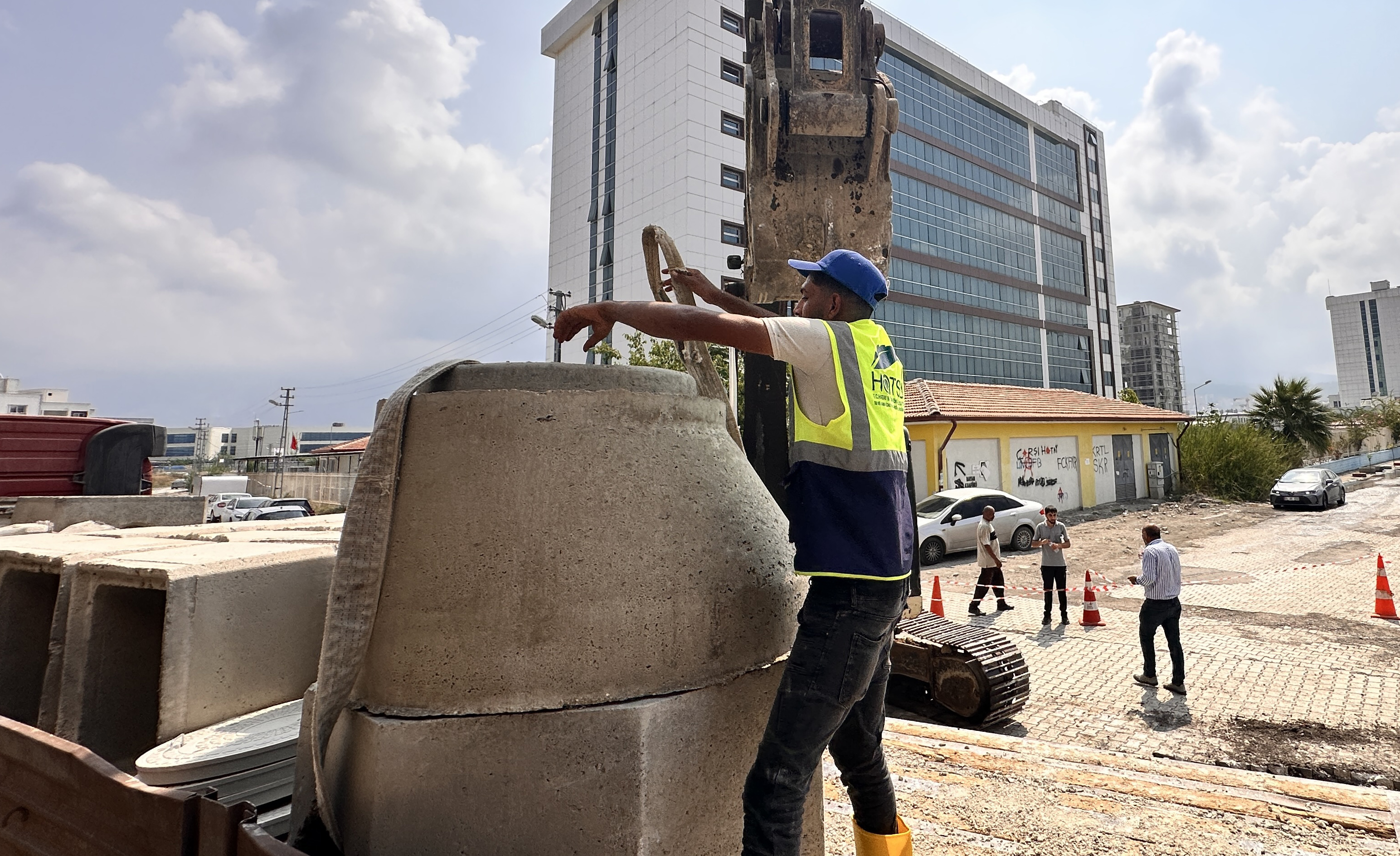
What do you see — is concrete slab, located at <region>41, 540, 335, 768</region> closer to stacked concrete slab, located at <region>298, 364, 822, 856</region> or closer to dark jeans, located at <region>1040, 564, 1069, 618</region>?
stacked concrete slab, located at <region>298, 364, 822, 856</region>

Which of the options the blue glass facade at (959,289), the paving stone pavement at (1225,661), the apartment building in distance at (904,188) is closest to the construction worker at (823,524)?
the paving stone pavement at (1225,661)

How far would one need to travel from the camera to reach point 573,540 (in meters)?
1.99

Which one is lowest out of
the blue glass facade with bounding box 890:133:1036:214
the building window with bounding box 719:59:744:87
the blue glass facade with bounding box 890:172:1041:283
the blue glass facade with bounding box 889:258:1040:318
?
the blue glass facade with bounding box 889:258:1040:318

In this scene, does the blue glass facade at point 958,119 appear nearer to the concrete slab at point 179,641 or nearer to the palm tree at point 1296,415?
the palm tree at point 1296,415

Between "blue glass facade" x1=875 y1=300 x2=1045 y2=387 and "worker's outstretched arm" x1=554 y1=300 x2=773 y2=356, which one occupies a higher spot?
"blue glass facade" x1=875 y1=300 x2=1045 y2=387

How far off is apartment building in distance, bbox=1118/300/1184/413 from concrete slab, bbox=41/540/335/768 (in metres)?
113

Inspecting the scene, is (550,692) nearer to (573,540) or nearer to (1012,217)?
(573,540)

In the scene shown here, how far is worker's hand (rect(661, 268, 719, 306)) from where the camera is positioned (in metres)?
2.69

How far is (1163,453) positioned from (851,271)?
31.7m

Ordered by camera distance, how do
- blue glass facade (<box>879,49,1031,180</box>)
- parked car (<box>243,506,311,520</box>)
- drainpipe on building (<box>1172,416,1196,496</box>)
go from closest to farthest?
parked car (<box>243,506,311,520</box>) < drainpipe on building (<box>1172,416,1196,496</box>) < blue glass facade (<box>879,49,1031,180</box>)

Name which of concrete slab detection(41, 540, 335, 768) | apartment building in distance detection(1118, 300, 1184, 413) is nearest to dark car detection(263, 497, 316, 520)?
concrete slab detection(41, 540, 335, 768)

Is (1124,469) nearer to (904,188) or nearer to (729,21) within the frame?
(904,188)

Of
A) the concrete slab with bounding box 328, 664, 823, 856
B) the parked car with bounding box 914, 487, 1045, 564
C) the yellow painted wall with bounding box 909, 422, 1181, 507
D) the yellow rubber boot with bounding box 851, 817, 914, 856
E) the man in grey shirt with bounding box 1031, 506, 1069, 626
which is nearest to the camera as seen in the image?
the concrete slab with bounding box 328, 664, 823, 856

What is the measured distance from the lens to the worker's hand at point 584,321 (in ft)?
6.87
